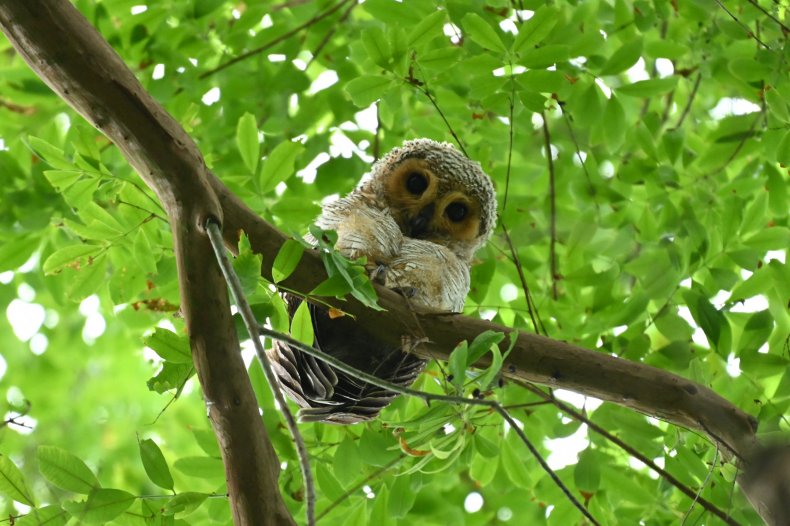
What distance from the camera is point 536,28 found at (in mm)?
2129

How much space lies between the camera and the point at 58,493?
5.35 feet

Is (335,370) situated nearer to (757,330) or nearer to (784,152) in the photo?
(757,330)

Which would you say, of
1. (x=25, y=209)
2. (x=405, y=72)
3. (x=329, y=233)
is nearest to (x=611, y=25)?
(x=405, y=72)

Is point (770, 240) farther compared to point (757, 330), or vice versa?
point (770, 240)

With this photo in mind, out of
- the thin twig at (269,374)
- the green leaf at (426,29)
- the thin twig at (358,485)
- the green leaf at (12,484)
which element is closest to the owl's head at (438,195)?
the green leaf at (426,29)

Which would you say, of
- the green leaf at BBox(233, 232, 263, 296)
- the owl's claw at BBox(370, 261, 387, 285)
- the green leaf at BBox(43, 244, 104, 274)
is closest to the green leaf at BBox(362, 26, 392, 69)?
the owl's claw at BBox(370, 261, 387, 285)

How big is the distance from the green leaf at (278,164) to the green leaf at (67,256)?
0.45m

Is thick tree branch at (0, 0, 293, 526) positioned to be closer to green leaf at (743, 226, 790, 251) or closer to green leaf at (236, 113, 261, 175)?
green leaf at (236, 113, 261, 175)

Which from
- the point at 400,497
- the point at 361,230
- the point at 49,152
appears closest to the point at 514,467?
the point at 400,497

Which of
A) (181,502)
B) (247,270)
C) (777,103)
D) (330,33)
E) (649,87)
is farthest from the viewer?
(330,33)

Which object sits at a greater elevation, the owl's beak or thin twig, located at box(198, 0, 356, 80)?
thin twig, located at box(198, 0, 356, 80)

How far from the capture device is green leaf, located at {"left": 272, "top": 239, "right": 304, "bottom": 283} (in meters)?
1.54

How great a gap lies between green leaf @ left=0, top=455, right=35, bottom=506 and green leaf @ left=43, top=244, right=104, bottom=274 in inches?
22.2

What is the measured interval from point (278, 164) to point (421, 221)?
18.5 inches
